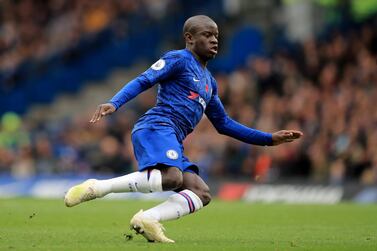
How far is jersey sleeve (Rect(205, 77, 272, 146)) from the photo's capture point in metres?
10.3

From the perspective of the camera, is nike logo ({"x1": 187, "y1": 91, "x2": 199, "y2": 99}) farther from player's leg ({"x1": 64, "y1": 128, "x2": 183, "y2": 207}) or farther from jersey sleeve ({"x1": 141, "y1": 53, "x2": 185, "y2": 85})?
player's leg ({"x1": 64, "y1": 128, "x2": 183, "y2": 207})

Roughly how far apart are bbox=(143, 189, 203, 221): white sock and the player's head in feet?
4.65

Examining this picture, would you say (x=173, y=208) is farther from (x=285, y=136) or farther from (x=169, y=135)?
(x=285, y=136)

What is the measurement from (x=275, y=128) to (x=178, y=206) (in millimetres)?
13731

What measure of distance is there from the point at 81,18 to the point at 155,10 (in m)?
2.82

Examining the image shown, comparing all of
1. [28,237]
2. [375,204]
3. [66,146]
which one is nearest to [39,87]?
[66,146]

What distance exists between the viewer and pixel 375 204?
64.2 ft

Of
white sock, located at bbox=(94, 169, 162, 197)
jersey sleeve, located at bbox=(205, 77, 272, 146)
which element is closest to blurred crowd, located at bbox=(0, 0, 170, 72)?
jersey sleeve, located at bbox=(205, 77, 272, 146)

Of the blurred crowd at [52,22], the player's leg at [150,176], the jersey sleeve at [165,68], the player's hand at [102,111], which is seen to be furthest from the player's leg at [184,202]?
the blurred crowd at [52,22]

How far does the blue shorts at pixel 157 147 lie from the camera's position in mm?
9352

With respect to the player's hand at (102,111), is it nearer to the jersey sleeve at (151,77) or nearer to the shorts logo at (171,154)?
the jersey sleeve at (151,77)

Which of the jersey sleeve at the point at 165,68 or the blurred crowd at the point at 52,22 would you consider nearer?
the jersey sleeve at the point at 165,68

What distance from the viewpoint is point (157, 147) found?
9.39 m

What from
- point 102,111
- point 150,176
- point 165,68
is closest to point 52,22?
point 165,68
